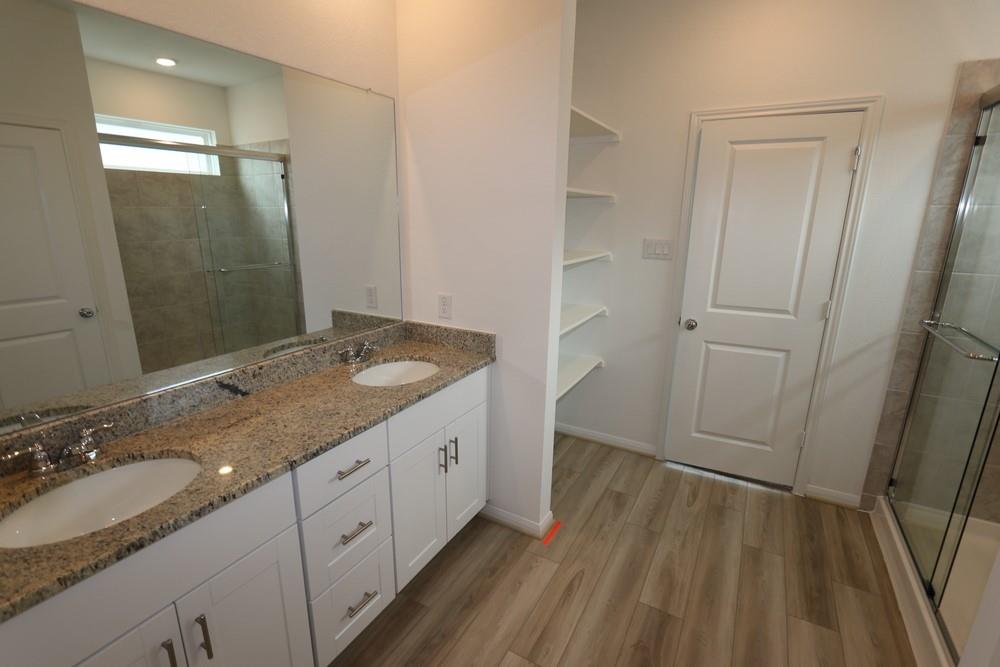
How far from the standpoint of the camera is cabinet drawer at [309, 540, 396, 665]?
138 cm

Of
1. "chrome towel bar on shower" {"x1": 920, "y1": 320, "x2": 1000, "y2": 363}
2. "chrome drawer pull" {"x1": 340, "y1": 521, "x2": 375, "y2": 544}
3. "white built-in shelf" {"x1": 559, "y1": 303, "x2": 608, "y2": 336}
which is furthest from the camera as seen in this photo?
"white built-in shelf" {"x1": 559, "y1": 303, "x2": 608, "y2": 336}

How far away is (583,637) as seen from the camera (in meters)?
1.68

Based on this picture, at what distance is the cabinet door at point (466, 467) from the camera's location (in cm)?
193

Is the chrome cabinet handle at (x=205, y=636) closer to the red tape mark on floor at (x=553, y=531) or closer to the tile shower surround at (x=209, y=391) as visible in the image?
the tile shower surround at (x=209, y=391)

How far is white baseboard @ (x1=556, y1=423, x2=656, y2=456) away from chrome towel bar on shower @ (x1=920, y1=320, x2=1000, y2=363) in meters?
1.48

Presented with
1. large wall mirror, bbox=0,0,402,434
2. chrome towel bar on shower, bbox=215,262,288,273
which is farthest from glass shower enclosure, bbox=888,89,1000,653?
chrome towel bar on shower, bbox=215,262,288,273

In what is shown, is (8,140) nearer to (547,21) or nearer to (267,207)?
(267,207)

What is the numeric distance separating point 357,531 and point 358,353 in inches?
31.3

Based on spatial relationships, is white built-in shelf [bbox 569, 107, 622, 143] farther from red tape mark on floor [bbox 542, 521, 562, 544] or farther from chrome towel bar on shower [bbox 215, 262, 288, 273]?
red tape mark on floor [bbox 542, 521, 562, 544]

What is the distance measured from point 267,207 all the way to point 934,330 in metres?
2.88

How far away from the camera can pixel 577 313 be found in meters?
2.70

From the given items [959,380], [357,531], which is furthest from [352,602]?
[959,380]

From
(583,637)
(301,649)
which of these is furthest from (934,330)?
(301,649)

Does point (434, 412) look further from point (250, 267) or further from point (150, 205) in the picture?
point (150, 205)
